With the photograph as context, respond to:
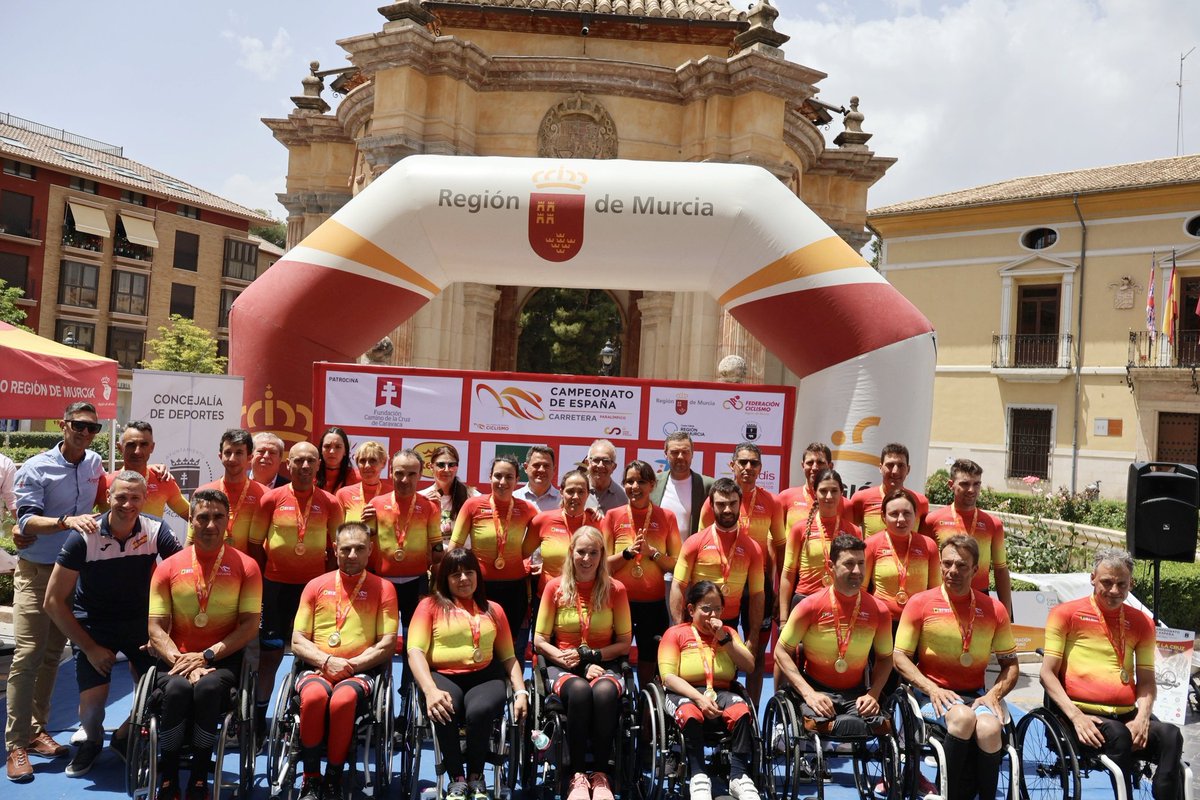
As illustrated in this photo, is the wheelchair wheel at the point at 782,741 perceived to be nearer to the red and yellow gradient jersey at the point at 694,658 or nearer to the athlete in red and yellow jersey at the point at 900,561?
the red and yellow gradient jersey at the point at 694,658

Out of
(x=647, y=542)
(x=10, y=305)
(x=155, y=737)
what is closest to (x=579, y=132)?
(x=647, y=542)

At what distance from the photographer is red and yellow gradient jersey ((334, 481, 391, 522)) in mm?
5770

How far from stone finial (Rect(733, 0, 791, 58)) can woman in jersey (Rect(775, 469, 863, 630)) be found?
11.7 m

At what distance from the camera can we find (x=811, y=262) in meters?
7.97

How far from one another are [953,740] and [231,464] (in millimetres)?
4451

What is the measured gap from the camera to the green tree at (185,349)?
126 feet

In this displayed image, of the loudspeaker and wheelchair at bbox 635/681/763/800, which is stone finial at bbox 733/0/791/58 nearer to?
the loudspeaker

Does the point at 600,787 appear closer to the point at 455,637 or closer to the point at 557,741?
the point at 557,741

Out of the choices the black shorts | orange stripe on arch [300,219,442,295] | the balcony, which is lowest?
the black shorts

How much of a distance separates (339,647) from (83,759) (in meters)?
1.68

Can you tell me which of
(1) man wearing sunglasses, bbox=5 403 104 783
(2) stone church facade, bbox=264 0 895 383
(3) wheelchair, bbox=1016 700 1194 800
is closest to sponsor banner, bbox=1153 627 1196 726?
(3) wheelchair, bbox=1016 700 1194 800

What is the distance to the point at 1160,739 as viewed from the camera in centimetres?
453

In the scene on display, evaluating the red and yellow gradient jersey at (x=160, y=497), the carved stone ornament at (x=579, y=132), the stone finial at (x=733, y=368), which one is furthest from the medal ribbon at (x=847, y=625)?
the carved stone ornament at (x=579, y=132)

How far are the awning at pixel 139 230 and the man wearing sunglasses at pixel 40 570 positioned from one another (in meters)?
41.1
